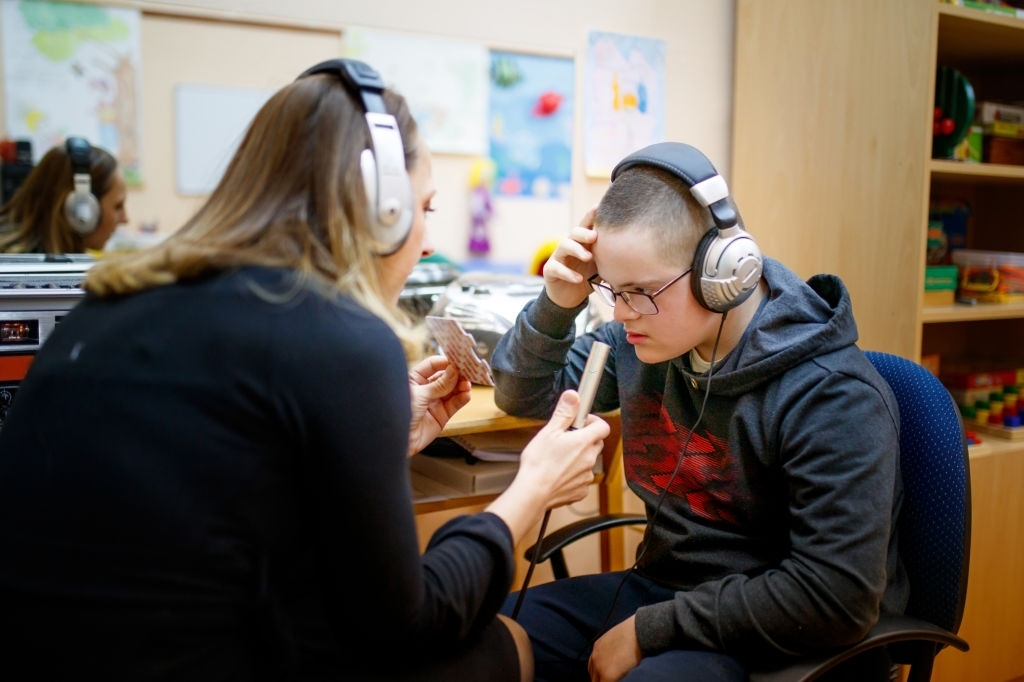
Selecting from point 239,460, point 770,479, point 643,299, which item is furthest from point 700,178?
point 239,460

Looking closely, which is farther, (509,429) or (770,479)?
(509,429)

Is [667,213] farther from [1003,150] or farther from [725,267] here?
[1003,150]

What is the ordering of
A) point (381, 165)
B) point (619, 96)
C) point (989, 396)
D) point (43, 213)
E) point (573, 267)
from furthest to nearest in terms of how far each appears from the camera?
point (619, 96), point (989, 396), point (43, 213), point (573, 267), point (381, 165)

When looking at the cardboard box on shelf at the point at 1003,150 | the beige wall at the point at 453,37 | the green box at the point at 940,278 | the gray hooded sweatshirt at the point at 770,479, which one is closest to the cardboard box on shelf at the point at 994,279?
the green box at the point at 940,278

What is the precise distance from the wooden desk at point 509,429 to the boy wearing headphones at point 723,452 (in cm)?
25

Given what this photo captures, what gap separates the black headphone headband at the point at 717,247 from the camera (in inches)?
39.0

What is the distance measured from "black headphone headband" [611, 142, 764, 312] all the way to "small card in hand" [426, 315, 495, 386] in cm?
37

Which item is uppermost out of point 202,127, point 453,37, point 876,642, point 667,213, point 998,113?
point 453,37

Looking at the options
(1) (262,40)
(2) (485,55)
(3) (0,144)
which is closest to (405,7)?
(2) (485,55)

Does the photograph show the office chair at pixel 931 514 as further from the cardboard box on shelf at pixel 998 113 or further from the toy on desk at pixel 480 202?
the cardboard box on shelf at pixel 998 113

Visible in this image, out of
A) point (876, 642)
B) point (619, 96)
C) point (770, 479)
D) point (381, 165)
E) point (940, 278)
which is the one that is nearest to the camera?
point (381, 165)

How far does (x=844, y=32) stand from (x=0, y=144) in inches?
69.3

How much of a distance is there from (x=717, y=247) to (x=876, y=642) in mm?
489

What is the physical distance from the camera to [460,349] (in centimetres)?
123
